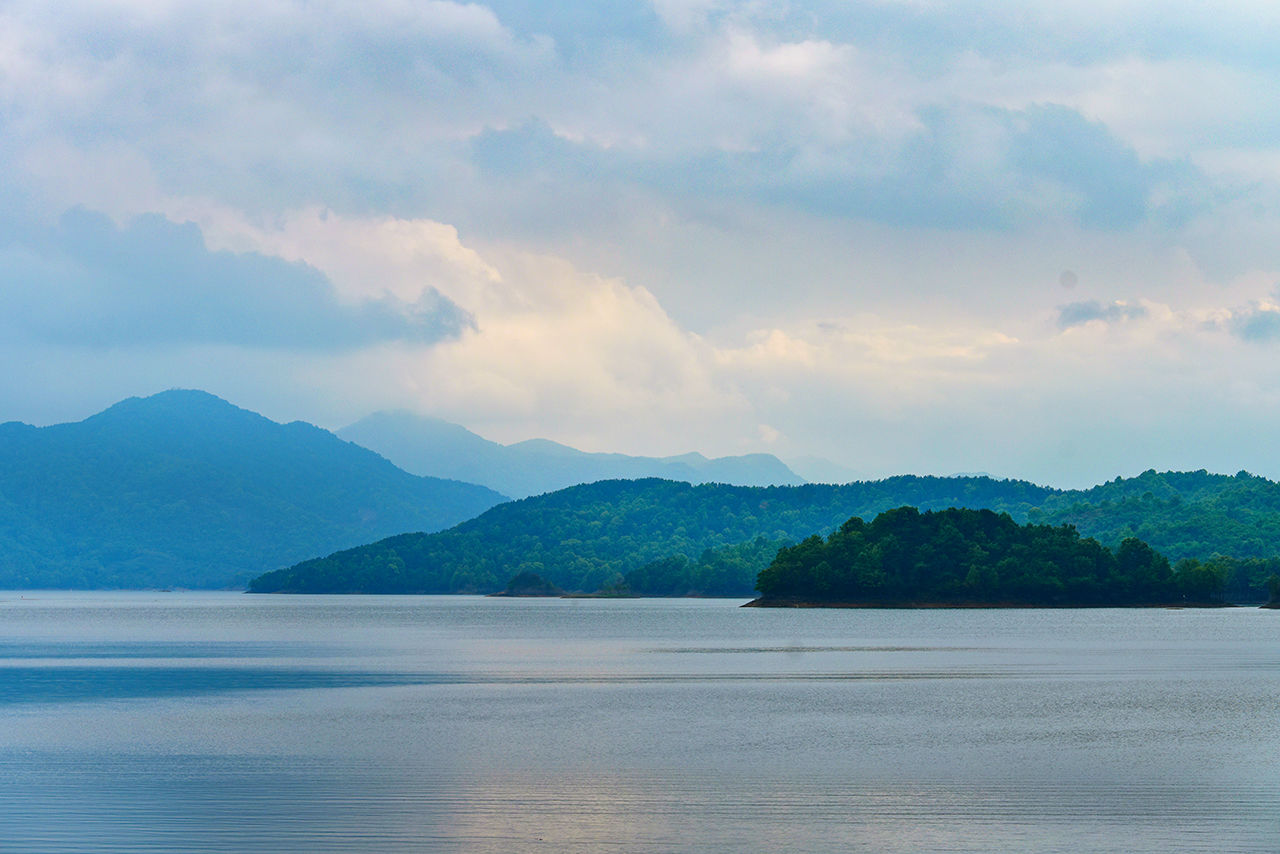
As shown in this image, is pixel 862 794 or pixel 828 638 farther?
pixel 828 638

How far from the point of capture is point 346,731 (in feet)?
185

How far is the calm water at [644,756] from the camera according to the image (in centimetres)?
3384

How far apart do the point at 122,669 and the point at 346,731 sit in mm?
49591

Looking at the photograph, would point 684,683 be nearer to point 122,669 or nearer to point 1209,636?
point 122,669

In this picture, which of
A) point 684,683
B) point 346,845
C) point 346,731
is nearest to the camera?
point 346,845

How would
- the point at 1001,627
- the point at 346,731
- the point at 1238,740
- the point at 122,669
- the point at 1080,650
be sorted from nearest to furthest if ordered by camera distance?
the point at 1238,740, the point at 346,731, the point at 122,669, the point at 1080,650, the point at 1001,627

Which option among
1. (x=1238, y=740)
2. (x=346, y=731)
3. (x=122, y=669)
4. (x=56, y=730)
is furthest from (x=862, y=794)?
(x=122, y=669)

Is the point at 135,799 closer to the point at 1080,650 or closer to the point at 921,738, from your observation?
the point at 921,738

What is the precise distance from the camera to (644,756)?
157 feet

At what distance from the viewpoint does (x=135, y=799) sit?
38844mm

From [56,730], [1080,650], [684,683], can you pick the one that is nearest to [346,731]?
[56,730]

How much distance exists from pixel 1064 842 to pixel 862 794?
26.3 ft

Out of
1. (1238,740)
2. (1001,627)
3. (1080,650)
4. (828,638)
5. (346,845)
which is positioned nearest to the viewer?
(346,845)

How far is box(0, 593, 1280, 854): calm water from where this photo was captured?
3384 cm
